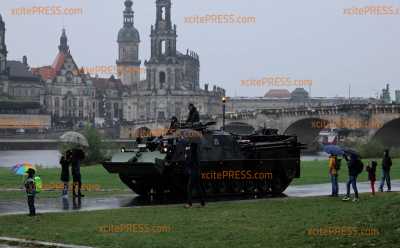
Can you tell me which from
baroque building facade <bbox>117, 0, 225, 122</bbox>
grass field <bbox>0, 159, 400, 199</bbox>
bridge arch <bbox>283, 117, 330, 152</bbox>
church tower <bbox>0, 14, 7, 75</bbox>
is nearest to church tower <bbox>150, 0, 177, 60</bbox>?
baroque building facade <bbox>117, 0, 225, 122</bbox>

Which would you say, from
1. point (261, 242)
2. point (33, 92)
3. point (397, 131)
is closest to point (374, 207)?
point (261, 242)

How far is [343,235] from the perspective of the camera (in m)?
15.5

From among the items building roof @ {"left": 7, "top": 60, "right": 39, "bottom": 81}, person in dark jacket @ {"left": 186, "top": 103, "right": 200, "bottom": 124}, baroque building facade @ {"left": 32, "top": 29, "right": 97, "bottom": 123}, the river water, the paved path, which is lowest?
the river water

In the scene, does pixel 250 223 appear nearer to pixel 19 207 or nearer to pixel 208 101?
pixel 19 207

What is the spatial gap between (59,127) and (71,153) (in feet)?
459

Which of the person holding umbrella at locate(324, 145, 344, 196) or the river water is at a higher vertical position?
the person holding umbrella at locate(324, 145, 344, 196)

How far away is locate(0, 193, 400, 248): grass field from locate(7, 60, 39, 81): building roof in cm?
17464

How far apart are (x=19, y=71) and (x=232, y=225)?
593 ft

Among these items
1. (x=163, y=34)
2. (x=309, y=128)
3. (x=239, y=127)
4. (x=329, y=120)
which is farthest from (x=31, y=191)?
(x=163, y=34)

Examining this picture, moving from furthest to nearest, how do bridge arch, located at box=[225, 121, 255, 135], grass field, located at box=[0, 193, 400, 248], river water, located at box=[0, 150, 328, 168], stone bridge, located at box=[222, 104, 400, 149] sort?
bridge arch, located at box=[225, 121, 255, 135]
stone bridge, located at box=[222, 104, 400, 149]
river water, located at box=[0, 150, 328, 168]
grass field, located at box=[0, 193, 400, 248]

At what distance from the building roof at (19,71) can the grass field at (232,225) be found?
573 ft

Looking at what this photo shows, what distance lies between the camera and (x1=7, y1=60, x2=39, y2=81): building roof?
191125 millimetres

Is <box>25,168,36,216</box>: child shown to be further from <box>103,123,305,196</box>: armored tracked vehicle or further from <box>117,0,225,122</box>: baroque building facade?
<box>117,0,225,122</box>: baroque building facade

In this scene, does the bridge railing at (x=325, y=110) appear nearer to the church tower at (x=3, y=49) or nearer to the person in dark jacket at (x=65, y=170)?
the person in dark jacket at (x=65, y=170)
